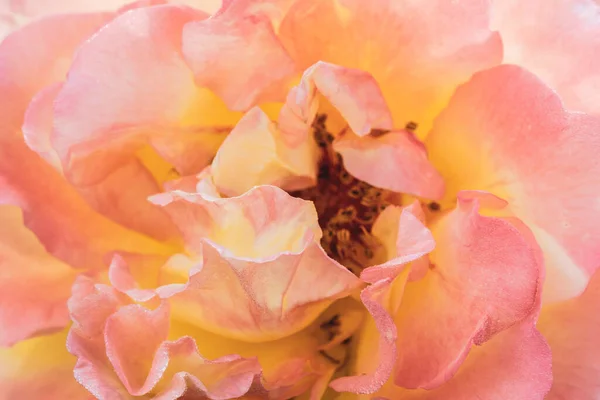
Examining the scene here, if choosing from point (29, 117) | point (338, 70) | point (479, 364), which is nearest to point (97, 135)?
point (29, 117)

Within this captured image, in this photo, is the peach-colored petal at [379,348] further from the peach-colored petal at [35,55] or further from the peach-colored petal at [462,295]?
the peach-colored petal at [35,55]

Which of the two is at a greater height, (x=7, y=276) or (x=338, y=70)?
(x=338, y=70)

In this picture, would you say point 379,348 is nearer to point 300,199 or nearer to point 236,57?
point 300,199

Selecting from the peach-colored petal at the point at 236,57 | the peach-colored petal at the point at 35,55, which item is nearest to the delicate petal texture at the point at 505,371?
the peach-colored petal at the point at 236,57

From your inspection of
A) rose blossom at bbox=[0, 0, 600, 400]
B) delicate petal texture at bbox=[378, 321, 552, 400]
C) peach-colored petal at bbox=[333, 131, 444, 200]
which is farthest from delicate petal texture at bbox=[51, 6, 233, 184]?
delicate petal texture at bbox=[378, 321, 552, 400]

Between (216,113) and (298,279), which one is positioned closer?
(298,279)

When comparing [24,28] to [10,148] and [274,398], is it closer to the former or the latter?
[10,148]

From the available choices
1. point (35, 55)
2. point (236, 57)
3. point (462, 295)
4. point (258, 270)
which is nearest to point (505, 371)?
point (462, 295)
